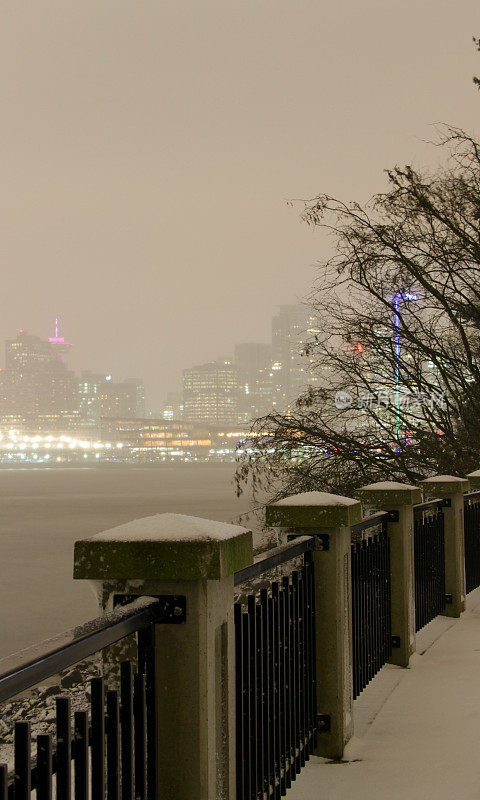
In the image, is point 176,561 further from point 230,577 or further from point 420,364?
point 420,364

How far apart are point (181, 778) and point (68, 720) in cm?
80

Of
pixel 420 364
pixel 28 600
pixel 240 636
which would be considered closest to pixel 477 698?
pixel 240 636

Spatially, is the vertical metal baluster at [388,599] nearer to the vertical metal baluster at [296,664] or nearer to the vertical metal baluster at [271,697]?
the vertical metal baluster at [296,664]

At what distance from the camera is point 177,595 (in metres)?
2.98

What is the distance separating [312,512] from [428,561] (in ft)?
12.7

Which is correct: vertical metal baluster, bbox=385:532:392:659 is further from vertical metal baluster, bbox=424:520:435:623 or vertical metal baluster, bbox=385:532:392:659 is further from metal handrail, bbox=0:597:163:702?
metal handrail, bbox=0:597:163:702

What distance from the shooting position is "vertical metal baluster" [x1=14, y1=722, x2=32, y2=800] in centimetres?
212

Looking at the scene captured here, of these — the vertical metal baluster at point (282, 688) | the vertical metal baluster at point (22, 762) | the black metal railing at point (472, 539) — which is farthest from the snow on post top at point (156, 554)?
the black metal railing at point (472, 539)

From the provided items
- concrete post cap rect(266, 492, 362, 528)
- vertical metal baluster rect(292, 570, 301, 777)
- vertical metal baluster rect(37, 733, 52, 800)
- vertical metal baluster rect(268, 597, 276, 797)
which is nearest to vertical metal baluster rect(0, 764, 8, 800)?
vertical metal baluster rect(37, 733, 52, 800)

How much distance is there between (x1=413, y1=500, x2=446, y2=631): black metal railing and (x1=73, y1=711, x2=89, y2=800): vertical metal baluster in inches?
223

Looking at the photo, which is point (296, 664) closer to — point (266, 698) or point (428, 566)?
point (266, 698)

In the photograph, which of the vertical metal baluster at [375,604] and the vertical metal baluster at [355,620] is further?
the vertical metal baluster at [375,604]

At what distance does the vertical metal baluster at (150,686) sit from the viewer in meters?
2.95

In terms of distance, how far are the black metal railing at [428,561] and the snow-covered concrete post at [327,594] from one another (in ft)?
9.47
